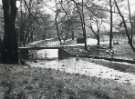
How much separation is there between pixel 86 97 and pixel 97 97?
422 millimetres

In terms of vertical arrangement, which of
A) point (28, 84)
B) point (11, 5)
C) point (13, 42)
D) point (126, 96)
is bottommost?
point (126, 96)

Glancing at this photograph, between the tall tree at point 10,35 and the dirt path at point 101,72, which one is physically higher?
the tall tree at point 10,35

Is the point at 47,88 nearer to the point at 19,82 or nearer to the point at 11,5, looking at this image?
the point at 19,82

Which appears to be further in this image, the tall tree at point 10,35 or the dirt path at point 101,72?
the tall tree at point 10,35

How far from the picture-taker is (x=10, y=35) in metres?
14.5

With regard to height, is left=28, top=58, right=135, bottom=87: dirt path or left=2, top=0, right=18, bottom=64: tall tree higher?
left=2, top=0, right=18, bottom=64: tall tree

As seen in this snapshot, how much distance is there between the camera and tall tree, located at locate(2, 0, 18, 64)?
14281 millimetres

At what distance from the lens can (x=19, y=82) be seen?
25.9 ft

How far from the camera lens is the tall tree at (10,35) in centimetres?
1428

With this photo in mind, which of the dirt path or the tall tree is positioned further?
the tall tree

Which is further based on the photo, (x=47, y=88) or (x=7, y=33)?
(x=7, y=33)

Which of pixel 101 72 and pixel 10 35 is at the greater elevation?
pixel 10 35

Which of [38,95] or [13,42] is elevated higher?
[13,42]

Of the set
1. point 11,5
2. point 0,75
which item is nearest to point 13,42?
point 11,5
